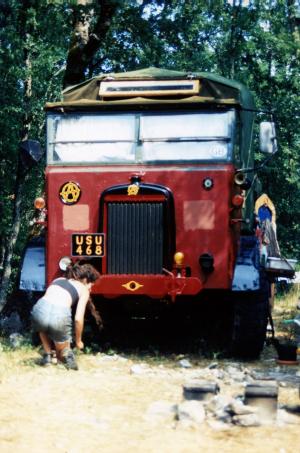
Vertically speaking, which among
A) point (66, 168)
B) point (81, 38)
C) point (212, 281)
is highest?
point (81, 38)

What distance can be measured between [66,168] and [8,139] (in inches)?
431

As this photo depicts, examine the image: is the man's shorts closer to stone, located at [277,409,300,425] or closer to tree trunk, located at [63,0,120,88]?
stone, located at [277,409,300,425]

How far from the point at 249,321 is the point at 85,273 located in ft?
6.65

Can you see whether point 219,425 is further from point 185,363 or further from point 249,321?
point 249,321

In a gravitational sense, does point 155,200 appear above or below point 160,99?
below

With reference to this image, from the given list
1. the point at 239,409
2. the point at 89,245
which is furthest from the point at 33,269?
the point at 239,409

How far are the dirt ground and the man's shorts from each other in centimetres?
34

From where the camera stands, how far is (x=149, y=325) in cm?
1240

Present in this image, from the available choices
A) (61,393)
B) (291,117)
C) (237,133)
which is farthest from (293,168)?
(61,393)

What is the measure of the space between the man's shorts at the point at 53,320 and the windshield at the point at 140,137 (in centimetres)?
209

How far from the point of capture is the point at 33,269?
996 centimetres

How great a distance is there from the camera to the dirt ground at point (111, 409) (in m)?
5.37

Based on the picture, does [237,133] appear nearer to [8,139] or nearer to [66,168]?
[66,168]

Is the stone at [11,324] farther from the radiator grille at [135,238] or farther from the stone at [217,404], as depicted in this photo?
the stone at [217,404]
